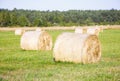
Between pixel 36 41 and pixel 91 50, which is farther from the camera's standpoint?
pixel 36 41

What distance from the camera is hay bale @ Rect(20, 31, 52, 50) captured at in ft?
82.2

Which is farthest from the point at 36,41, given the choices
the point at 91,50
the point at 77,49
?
the point at 77,49

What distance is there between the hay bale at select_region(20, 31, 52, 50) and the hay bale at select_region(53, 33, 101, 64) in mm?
6825

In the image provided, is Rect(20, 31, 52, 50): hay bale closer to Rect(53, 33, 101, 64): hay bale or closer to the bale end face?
Rect(53, 33, 101, 64): hay bale

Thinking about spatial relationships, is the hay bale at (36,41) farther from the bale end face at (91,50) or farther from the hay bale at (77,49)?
the bale end face at (91,50)

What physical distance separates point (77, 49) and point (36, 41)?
27.6ft

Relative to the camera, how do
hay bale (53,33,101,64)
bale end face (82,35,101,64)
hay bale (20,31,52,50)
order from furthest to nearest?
hay bale (20,31,52,50), bale end face (82,35,101,64), hay bale (53,33,101,64)

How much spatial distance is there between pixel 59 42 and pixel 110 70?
4.68 m

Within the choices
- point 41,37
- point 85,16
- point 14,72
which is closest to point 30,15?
point 85,16

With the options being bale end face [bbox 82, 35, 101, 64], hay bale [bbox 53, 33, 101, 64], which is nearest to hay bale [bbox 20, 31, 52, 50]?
hay bale [bbox 53, 33, 101, 64]

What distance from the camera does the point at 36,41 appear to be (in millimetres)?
25000

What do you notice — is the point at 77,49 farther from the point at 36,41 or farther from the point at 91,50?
the point at 36,41

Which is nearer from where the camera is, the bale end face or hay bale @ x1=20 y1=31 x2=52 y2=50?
the bale end face

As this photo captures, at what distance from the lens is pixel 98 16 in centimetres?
16812
